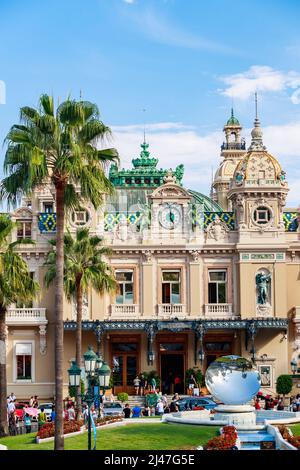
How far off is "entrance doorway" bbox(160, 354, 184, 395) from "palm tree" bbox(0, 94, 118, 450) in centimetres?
3055

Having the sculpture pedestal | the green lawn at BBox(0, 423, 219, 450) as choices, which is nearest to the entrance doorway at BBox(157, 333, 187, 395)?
the green lawn at BBox(0, 423, 219, 450)

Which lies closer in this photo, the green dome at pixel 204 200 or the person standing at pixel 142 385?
the person standing at pixel 142 385

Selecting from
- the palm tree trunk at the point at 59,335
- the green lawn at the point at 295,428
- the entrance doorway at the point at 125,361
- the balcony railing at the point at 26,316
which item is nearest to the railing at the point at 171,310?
the entrance doorway at the point at 125,361

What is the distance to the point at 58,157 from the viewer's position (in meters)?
33.8

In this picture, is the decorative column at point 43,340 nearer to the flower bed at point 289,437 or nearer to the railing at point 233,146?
the flower bed at point 289,437

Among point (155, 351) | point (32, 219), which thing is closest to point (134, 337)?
point (155, 351)

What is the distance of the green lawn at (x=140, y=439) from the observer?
34125mm

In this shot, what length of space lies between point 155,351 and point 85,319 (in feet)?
15.9

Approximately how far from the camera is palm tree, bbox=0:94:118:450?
3328 cm

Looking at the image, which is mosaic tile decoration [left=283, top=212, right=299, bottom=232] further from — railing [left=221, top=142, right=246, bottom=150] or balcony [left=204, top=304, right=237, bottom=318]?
railing [left=221, top=142, right=246, bottom=150]

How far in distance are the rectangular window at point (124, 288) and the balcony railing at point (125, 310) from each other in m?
0.41

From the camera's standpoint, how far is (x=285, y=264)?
6350cm

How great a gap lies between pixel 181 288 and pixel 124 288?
3.52 meters
